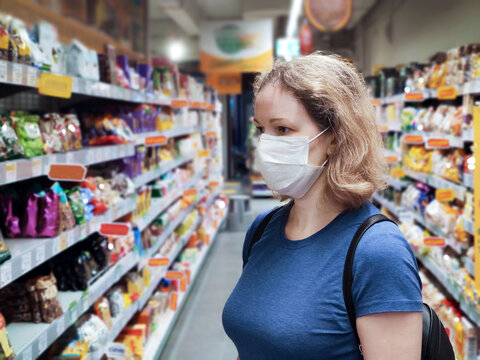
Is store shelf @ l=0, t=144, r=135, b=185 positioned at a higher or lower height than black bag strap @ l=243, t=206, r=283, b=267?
higher

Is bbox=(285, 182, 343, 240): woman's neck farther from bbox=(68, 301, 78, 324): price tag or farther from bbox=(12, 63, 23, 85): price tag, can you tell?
bbox=(68, 301, 78, 324): price tag

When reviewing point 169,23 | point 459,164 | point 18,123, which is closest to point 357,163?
point 18,123

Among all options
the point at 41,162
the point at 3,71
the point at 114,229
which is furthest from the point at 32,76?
the point at 114,229

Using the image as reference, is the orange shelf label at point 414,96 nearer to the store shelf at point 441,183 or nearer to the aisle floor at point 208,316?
the store shelf at point 441,183

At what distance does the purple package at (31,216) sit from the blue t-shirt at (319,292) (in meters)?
1.20

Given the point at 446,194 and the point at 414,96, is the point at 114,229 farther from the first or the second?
the point at 414,96

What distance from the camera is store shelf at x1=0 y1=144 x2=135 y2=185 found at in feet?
6.30

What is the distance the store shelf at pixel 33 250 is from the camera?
1863 millimetres

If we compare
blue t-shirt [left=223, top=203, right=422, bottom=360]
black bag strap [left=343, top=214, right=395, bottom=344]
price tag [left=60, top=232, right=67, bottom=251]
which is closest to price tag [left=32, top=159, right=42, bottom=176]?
price tag [left=60, top=232, right=67, bottom=251]

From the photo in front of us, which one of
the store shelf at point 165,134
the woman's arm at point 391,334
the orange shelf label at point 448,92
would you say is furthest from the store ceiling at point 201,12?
the woman's arm at point 391,334

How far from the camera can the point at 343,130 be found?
1405 mm

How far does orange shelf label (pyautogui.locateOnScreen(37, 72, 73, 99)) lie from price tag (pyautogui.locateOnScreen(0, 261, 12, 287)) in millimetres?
720

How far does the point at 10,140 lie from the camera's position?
2027 mm

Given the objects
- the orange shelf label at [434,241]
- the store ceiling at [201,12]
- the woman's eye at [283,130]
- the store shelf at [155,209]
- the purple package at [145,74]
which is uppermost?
the store ceiling at [201,12]
